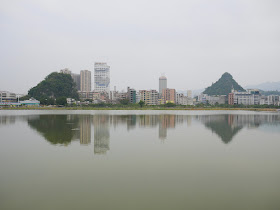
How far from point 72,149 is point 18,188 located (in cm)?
465

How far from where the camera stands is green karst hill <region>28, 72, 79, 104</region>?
375 feet

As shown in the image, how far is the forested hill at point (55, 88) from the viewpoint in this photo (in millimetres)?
114438

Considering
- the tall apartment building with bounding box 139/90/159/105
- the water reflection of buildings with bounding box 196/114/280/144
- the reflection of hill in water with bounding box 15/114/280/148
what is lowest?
the water reflection of buildings with bounding box 196/114/280/144

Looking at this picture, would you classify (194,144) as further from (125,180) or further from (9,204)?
(9,204)

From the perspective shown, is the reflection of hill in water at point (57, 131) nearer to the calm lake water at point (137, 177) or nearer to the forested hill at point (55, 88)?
the calm lake water at point (137, 177)

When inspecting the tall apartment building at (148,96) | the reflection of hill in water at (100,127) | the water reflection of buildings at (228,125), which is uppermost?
the tall apartment building at (148,96)

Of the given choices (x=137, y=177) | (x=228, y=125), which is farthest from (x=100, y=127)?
(x=228, y=125)

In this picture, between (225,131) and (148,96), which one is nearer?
(225,131)

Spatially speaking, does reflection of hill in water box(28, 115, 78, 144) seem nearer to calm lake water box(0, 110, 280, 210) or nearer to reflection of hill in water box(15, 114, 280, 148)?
reflection of hill in water box(15, 114, 280, 148)

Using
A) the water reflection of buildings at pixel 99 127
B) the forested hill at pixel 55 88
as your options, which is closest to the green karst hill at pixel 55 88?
the forested hill at pixel 55 88

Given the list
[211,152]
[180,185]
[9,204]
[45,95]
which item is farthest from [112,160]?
[45,95]

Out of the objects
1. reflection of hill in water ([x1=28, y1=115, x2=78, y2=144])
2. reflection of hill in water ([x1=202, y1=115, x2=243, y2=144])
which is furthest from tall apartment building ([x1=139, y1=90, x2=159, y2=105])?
reflection of hill in water ([x1=28, y1=115, x2=78, y2=144])

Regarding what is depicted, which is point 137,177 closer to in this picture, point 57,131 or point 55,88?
point 57,131

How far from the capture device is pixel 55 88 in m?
117
